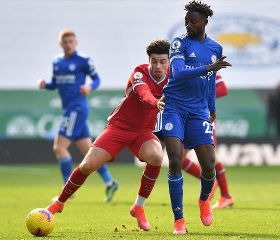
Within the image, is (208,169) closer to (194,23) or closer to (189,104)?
(189,104)

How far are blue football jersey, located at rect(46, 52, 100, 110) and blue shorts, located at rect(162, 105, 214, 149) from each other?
15.2 ft

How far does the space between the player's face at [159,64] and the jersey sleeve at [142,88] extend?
0.14m

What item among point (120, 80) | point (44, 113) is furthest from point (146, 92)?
point (120, 80)

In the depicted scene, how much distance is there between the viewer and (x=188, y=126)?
7.44m

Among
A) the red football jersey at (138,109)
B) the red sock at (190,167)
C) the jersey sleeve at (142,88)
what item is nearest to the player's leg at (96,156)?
the red football jersey at (138,109)

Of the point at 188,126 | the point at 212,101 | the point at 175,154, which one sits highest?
the point at 212,101

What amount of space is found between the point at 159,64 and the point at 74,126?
4.48 metres

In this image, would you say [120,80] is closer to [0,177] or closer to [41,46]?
[41,46]

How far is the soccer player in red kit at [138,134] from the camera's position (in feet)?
24.9

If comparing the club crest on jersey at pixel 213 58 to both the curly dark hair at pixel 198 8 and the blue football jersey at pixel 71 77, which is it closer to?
the curly dark hair at pixel 198 8

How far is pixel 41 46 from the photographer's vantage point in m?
23.6

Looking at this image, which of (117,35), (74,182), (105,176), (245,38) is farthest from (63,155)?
(245,38)

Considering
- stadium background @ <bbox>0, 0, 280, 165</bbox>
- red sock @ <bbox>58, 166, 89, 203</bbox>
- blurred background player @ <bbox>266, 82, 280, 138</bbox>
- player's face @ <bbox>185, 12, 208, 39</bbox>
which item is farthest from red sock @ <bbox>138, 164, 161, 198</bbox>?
stadium background @ <bbox>0, 0, 280, 165</bbox>

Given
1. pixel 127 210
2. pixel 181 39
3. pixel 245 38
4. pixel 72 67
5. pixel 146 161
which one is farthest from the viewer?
pixel 245 38
